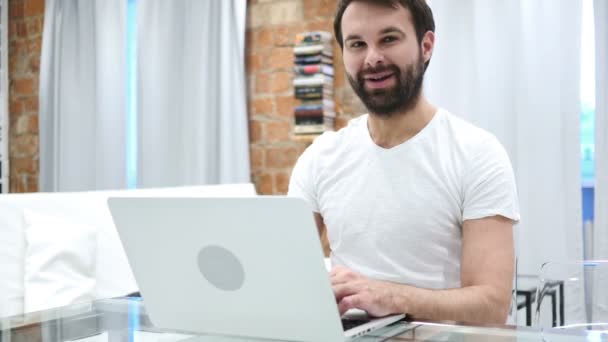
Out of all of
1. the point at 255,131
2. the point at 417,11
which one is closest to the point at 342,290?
the point at 417,11

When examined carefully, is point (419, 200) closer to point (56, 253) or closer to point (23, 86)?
point (56, 253)

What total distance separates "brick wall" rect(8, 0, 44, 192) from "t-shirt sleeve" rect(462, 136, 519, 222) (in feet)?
13.2

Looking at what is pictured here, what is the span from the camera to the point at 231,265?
0.97 m

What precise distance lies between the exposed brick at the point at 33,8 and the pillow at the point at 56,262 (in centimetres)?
281

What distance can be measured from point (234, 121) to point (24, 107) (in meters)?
1.84

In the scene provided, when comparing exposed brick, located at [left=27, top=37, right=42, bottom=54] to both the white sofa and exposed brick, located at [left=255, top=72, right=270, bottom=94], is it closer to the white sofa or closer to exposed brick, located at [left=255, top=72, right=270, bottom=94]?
exposed brick, located at [left=255, top=72, right=270, bottom=94]

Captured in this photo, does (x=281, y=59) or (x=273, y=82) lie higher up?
(x=281, y=59)

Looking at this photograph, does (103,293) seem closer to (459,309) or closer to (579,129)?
(459,309)

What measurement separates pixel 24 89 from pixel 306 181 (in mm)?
3797

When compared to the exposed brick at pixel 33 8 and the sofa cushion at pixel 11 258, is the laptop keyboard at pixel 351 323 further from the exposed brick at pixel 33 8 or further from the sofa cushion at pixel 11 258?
the exposed brick at pixel 33 8

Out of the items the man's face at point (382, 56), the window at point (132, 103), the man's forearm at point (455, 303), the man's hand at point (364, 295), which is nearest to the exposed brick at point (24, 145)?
the window at point (132, 103)

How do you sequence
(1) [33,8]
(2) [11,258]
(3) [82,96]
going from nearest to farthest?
(2) [11,258], (3) [82,96], (1) [33,8]

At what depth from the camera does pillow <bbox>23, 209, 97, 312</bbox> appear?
243 cm

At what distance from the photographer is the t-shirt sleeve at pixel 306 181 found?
5.96 feet
